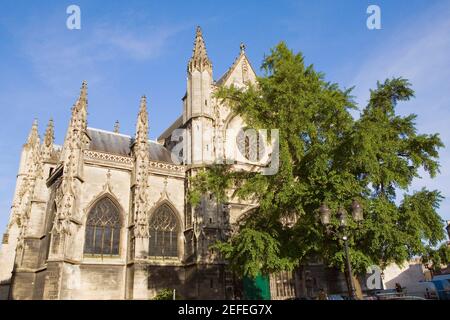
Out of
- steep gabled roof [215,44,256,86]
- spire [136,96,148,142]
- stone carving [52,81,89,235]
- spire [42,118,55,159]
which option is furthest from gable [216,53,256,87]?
spire [42,118,55,159]

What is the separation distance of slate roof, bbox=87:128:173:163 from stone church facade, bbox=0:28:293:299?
0.33 ft

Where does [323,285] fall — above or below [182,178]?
below

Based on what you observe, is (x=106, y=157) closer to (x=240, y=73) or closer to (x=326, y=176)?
(x=240, y=73)

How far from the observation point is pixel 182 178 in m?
21.7

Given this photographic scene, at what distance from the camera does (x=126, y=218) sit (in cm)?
1934

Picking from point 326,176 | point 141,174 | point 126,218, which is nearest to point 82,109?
point 141,174

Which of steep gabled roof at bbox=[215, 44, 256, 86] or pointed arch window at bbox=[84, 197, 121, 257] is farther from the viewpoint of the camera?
steep gabled roof at bbox=[215, 44, 256, 86]

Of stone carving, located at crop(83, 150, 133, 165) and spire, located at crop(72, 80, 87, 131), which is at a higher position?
spire, located at crop(72, 80, 87, 131)

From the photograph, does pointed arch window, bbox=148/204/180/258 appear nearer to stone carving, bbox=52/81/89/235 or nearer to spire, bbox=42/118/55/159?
stone carving, bbox=52/81/89/235

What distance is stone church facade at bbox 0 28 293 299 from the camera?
1719 cm
